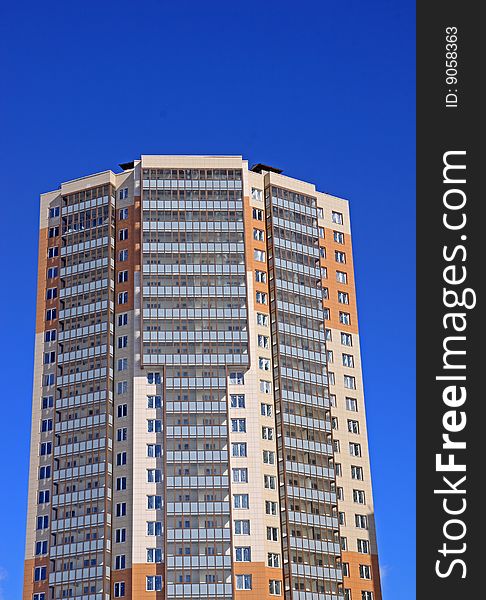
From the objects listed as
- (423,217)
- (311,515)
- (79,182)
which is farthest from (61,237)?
(423,217)

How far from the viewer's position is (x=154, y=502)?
11294 cm

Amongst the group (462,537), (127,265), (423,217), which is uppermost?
(127,265)

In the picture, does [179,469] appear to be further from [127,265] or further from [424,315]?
[424,315]

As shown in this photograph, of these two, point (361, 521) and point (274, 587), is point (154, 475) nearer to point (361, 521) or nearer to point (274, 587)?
point (274, 587)

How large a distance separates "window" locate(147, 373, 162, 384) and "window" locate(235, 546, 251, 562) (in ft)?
71.9

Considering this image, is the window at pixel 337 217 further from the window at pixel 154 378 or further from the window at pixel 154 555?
the window at pixel 154 555

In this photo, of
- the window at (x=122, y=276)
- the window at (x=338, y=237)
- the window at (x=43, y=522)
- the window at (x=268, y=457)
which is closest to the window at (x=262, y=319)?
the window at (x=268, y=457)

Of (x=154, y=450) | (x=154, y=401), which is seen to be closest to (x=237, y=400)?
(x=154, y=401)

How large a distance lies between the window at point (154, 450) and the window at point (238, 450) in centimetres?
849

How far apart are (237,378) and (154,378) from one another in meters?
9.98

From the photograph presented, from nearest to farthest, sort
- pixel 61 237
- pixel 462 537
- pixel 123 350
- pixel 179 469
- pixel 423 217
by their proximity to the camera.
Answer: pixel 462 537 → pixel 423 217 → pixel 179 469 → pixel 123 350 → pixel 61 237

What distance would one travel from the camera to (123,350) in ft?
399

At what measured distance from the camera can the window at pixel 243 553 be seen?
363 feet

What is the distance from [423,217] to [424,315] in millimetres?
5128
